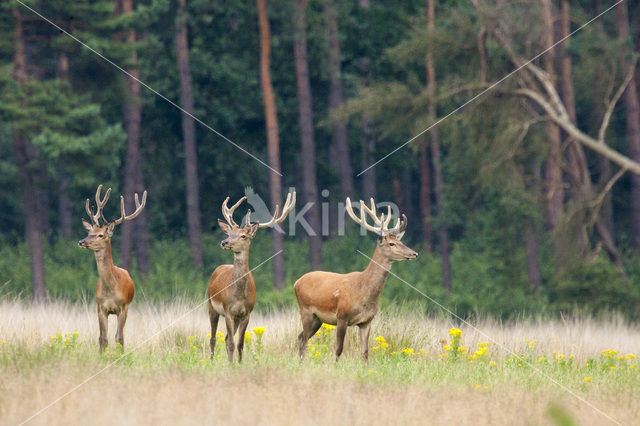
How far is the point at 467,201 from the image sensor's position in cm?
2339

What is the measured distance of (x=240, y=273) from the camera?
9141mm

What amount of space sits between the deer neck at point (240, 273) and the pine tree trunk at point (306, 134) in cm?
1342

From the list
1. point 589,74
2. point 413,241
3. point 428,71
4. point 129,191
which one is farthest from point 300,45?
point 413,241

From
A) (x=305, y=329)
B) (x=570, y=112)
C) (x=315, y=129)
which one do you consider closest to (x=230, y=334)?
(x=305, y=329)

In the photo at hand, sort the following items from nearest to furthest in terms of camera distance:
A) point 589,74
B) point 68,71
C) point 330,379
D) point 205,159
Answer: point 330,379 < point 589,74 < point 68,71 < point 205,159

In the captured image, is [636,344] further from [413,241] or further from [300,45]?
[413,241]

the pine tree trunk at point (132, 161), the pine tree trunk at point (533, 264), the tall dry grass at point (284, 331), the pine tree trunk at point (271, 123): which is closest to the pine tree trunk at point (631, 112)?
the pine tree trunk at point (533, 264)

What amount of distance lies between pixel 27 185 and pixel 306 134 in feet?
22.7

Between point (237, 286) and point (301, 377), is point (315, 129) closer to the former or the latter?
point (237, 286)

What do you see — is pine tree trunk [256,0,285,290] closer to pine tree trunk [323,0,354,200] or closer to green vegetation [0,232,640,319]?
green vegetation [0,232,640,319]

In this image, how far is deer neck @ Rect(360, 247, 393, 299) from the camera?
9.48 m

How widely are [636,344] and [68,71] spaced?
46.9 ft

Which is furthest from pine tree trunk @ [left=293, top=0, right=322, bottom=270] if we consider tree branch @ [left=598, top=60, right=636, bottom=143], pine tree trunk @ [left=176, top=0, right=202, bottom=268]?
tree branch @ [left=598, top=60, right=636, bottom=143]

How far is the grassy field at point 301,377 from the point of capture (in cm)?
695
